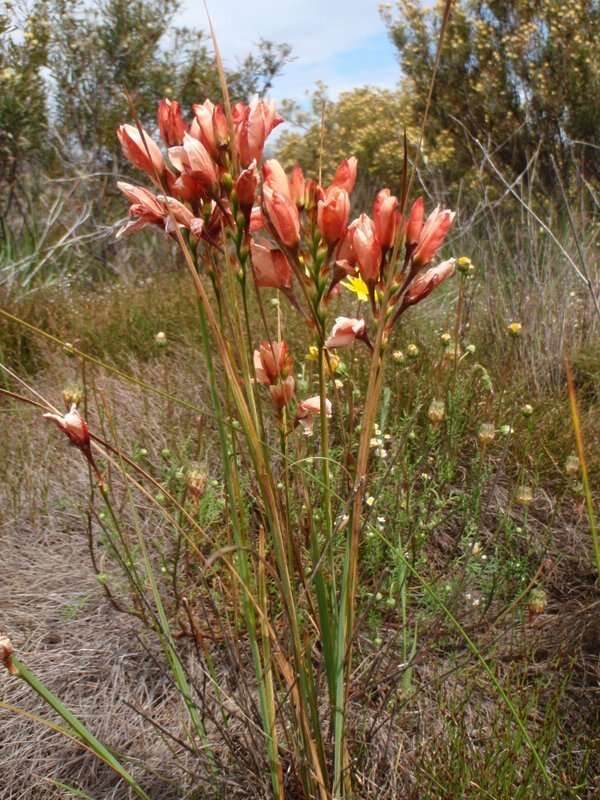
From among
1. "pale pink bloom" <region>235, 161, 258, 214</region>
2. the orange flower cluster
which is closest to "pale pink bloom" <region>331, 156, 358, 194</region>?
the orange flower cluster

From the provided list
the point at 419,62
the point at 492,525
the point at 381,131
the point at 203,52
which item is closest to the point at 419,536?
the point at 492,525

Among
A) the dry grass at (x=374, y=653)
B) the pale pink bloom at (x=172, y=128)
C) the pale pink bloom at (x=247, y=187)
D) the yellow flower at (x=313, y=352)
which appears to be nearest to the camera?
the pale pink bloom at (x=247, y=187)

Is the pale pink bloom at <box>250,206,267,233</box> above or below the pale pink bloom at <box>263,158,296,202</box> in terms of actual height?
below

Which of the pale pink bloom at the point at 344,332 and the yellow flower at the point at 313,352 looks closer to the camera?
the pale pink bloom at the point at 344,332

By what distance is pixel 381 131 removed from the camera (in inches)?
408

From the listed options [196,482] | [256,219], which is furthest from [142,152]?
[196,482]

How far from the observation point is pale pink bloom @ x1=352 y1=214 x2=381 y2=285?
0.88 metres

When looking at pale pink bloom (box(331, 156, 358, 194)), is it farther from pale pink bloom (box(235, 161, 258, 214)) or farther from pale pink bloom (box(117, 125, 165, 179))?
pale pink bloom (box(117, 125, 165, 179))

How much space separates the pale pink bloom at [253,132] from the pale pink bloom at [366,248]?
0.46 feet

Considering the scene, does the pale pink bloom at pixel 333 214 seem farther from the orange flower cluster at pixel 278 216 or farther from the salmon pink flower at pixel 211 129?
the salmon pink flower at pixel 211 129

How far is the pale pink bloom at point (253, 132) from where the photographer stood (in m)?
0.89

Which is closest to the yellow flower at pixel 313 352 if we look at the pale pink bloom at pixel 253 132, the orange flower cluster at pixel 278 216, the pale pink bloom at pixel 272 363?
the pale pink bloom at pixel 272 363

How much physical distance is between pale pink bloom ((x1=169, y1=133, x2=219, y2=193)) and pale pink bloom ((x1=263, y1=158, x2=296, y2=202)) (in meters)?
0.06

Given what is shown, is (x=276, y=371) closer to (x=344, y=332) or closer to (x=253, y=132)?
(x=344, y=332)
